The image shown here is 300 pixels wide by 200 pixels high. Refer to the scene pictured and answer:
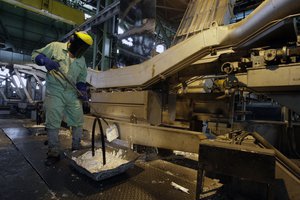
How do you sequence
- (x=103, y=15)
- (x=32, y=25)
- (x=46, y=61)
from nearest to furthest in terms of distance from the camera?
(x=46, y=61) < (x=103, y=15) < (x=32, y=25)

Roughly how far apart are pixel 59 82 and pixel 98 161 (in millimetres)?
999

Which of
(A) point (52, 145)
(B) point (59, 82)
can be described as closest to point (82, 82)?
(B) point (59, 82)

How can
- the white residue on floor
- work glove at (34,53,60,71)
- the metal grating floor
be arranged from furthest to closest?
work glove at (34,53,60,71), the white residue on floor, the metal grating floor

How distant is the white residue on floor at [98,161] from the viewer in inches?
68.2

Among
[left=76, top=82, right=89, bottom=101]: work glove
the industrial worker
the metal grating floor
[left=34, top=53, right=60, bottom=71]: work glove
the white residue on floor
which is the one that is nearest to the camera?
the metal grating floor

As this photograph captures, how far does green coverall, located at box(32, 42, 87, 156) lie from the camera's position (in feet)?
7.05

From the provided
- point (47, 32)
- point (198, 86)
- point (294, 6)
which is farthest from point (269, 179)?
point (47, 32)

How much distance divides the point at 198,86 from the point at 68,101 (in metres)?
1.83

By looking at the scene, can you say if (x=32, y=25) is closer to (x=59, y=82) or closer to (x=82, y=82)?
(x=82, y=82)

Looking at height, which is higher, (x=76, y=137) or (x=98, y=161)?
(x=76, y=137)

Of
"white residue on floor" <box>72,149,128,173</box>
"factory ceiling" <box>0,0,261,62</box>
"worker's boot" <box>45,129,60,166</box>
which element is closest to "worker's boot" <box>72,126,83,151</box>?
"worker's boot" <box>45,129,60,166</box>

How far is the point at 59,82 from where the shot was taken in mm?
2191

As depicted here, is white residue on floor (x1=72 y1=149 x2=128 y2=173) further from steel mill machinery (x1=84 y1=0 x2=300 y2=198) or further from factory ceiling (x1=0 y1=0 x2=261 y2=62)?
factory ceiling (x1=0 y1=0 x2=261 y2=62)

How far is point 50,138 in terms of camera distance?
7.04ft
